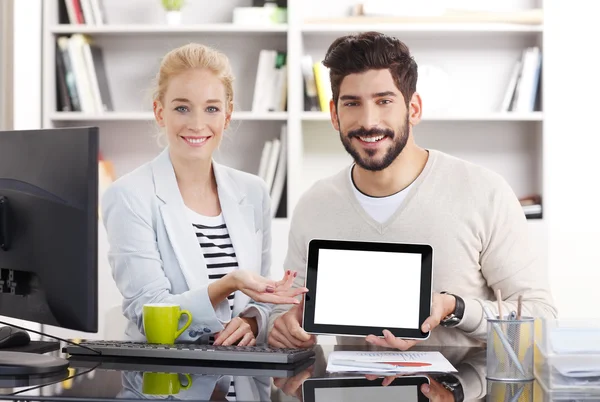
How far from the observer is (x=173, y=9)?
3.45 metres

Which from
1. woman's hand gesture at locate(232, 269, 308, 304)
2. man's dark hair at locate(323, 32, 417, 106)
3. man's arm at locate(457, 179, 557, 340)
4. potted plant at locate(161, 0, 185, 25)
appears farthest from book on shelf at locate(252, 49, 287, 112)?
woman's hand gesture at locate(232, 269, 308, 304)

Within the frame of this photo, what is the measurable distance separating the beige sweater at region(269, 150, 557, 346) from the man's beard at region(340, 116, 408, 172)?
0.10 metres

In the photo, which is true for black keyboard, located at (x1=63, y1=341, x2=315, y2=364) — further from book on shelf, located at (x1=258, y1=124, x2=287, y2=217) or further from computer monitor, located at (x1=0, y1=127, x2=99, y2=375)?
book on shelf, located at (x1=258, y1=124, x2=287, y2=217)

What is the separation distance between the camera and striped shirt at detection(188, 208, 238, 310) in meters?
2.09

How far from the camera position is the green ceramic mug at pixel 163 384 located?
1.27m

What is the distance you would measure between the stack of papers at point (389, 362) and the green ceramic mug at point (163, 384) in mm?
270

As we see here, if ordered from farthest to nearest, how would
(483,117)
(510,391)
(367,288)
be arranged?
(483,117), (367,288), (510,391)

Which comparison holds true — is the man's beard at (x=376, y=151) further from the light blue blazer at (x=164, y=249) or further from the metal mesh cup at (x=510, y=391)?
the metal mesh cup at (x=510, y=391)

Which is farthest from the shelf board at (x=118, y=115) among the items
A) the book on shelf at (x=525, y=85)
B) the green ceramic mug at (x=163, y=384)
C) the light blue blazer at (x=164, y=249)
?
the green ceramic mug at (x=163, y=384)

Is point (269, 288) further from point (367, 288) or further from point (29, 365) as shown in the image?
point (29, 365)

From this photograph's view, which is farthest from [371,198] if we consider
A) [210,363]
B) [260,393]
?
[260,393]


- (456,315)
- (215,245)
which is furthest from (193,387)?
(215,245)

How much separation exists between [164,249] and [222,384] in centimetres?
77

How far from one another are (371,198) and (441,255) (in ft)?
0.74
